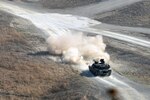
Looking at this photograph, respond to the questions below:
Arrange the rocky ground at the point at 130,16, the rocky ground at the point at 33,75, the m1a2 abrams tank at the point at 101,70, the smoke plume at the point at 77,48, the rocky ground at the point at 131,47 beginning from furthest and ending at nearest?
the rocky ground at the point at 130,16, the smoke plume at the point at 77,48, the rocky ground at the point at 131,47, the m1a2 abrams tank at the point at 101,70, the rocky ground at the point at 33,75

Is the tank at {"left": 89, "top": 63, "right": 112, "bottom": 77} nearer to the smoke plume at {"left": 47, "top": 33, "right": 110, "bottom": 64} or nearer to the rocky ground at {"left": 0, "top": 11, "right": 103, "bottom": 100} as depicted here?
the rocky ground at {"left": 0, "top": 11, "right": 103, "bottom": 100}

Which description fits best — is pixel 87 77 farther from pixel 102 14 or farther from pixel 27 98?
pixel 102 14

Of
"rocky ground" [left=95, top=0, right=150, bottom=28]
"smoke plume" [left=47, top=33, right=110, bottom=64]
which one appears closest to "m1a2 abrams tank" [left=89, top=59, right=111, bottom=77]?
"smoke plume" [left=47, top=33, right=110, bottom=64]

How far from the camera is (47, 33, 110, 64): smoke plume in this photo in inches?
1825

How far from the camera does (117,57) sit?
163 ft

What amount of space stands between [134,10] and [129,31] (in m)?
11.1

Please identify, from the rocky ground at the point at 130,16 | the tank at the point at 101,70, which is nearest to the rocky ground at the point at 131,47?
the rocky ground at the point at 130,16

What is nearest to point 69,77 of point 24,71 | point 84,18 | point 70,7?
point 24,71

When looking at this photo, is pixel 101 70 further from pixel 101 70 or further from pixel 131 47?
pixel 131 47

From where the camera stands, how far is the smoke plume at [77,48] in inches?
1825

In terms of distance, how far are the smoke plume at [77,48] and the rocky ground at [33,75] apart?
5.27 ft

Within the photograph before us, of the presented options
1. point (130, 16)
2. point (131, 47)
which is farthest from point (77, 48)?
point (130, 16)

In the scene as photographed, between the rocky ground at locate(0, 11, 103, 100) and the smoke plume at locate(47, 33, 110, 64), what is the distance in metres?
1.61

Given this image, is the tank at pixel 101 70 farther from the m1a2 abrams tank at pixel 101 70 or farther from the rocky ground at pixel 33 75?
the rocky ground at pixel 33 75
